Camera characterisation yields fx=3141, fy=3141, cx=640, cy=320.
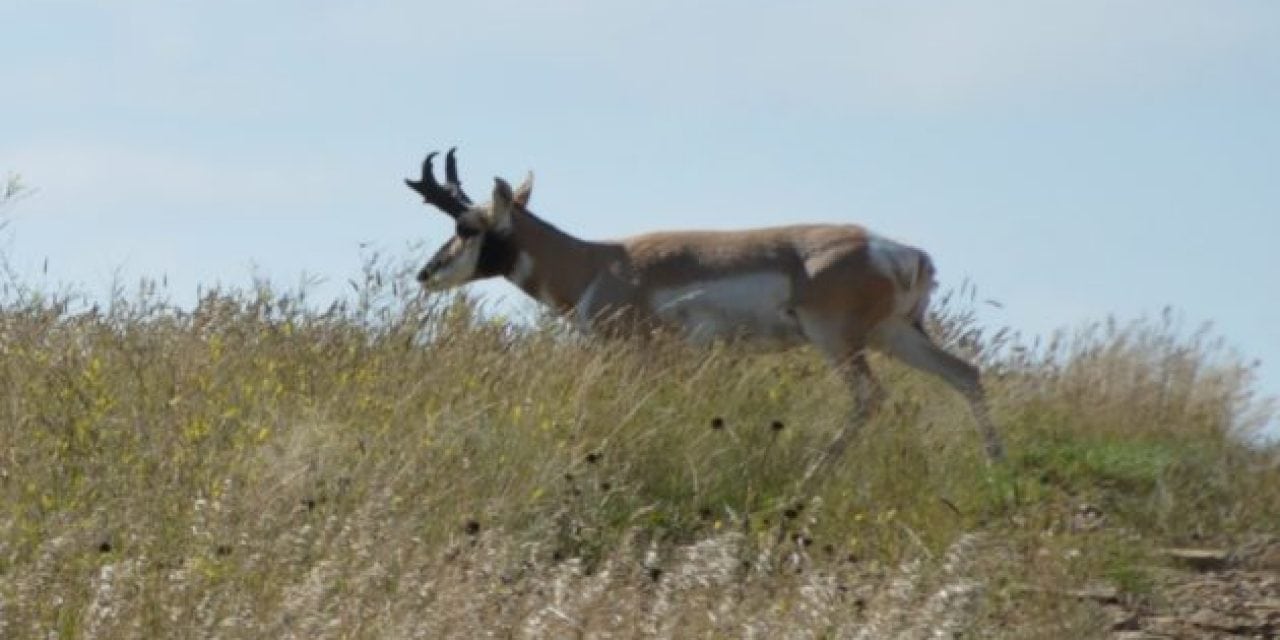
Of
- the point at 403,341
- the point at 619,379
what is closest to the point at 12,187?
the point at 403,341

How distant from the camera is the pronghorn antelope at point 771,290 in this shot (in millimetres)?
15797

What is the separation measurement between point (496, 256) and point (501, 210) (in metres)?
0.25

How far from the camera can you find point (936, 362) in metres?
15.7

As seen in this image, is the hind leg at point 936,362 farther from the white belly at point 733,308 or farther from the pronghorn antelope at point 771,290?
the white belly at point 733,308

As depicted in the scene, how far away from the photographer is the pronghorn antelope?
51.8ft

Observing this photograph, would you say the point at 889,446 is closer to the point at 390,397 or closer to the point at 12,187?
the point at 390,397

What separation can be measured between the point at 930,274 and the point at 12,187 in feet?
16.0

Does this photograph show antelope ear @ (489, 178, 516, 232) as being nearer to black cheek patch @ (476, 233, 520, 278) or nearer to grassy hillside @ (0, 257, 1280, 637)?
black cheek patch @ (476, 233, 520, 278)

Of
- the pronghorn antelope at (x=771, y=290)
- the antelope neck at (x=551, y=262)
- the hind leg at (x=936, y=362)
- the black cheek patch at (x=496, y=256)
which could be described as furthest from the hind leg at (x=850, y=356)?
the black cheek patch at (x=496, y=256)

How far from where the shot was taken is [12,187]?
13.8m

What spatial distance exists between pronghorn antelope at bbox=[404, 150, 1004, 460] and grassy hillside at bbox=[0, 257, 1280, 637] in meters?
0.36

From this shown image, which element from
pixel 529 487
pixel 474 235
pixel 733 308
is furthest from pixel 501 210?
pixel 529 487

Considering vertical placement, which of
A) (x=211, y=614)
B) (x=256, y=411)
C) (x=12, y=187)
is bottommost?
(x=211, y=614)

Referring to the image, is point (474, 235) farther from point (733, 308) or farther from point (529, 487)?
point (529, 487)
